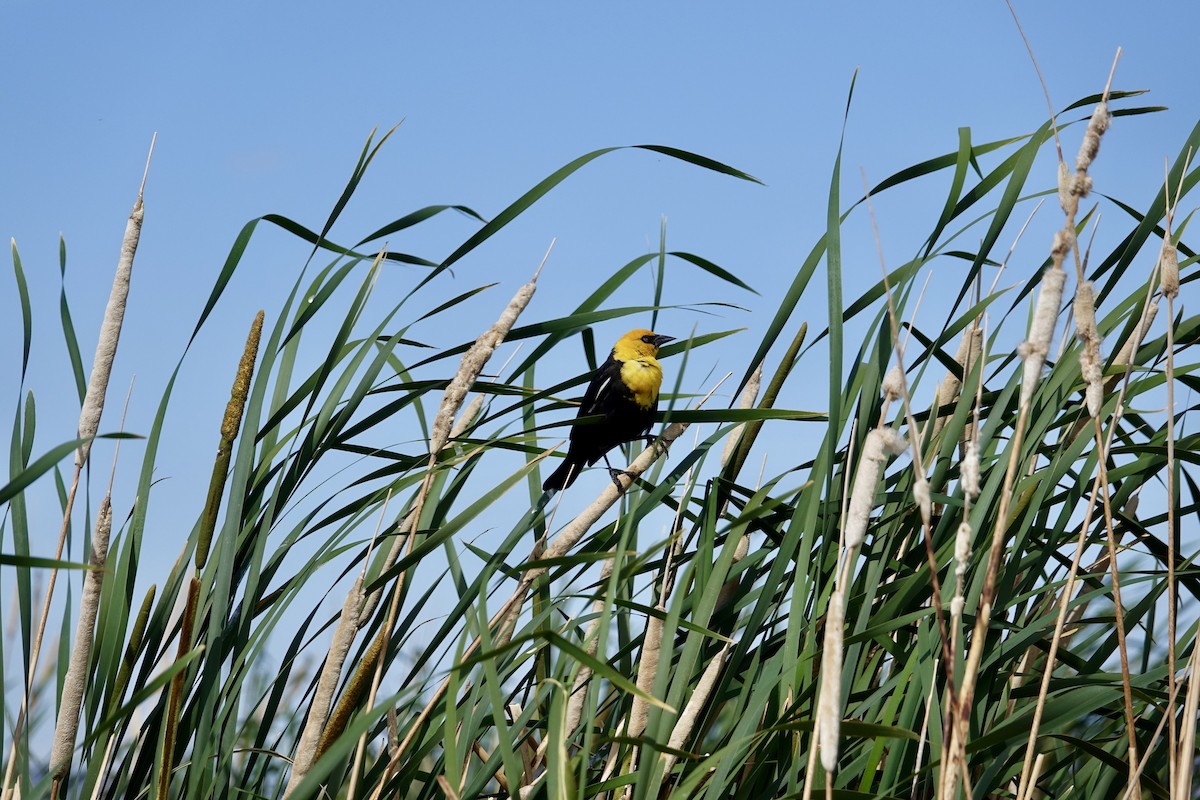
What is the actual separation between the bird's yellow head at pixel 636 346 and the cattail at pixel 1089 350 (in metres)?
2.58

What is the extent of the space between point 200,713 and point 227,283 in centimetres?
67

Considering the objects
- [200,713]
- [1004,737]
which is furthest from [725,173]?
[200,713]

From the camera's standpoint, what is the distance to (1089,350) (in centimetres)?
121

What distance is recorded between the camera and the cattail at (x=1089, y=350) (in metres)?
1.21

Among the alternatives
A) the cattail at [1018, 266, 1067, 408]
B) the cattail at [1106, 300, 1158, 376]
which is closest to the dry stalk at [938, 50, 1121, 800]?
the cattail at [1018, 266, 1067, 408]

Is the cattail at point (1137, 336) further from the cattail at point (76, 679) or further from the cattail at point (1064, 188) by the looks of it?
the cattail at point (76, 679)

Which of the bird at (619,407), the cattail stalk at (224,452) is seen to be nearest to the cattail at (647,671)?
the cattail stalk at (224,452)

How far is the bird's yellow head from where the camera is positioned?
3914mm

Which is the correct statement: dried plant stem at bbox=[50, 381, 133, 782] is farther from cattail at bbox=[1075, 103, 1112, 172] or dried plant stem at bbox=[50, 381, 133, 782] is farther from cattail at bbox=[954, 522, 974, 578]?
cattail at bbox=[1075, 103, 1112, 172]

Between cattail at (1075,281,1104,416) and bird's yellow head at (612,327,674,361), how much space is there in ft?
8.48

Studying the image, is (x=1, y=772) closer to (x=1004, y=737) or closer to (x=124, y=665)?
(x=124, y=665)

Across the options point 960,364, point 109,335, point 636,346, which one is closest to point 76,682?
point 109,335

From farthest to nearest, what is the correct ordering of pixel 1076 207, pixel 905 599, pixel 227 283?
pixel 227 283 < pixel 905 599 < pixel 1076 207

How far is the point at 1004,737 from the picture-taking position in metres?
1.39
